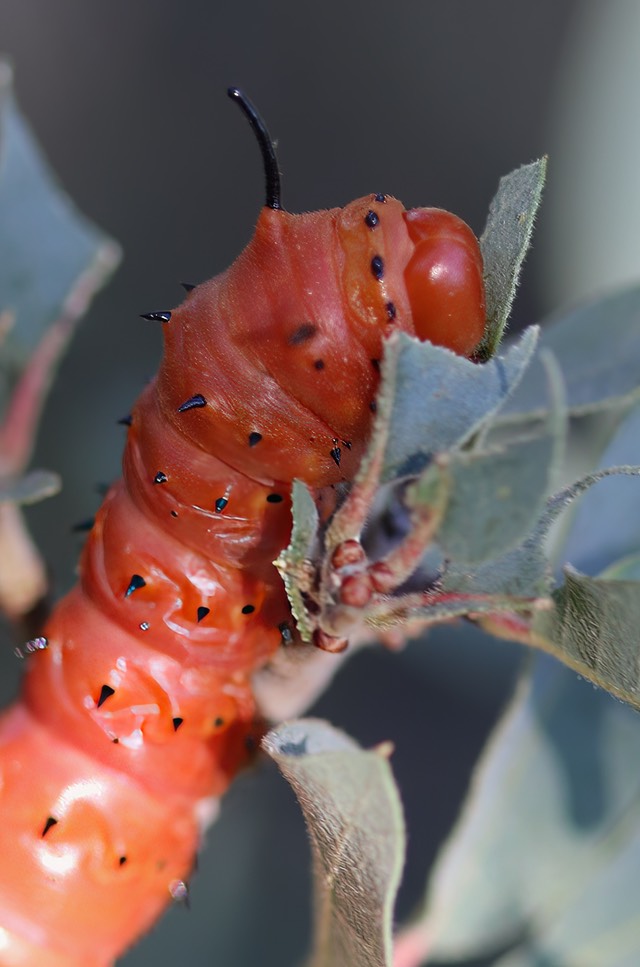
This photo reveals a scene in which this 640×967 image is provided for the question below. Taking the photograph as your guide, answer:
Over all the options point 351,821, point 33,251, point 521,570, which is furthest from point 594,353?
point 33,251

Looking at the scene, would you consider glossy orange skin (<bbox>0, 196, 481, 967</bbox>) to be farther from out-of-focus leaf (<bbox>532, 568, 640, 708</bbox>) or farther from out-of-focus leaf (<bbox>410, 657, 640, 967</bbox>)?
out-of-focus leaf (<bbox>410, 657, 640, 967</bbox>)

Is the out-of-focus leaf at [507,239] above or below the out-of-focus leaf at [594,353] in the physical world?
above

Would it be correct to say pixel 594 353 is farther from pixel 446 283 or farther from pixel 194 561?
pixel 194 561

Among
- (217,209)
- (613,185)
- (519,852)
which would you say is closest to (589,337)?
(519,852)

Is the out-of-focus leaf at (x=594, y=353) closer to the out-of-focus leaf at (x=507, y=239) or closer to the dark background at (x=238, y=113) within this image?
the out-of-focus leaf at (x=507, y=239)

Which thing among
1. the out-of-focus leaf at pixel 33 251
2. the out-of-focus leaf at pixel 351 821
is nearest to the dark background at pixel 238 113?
the out-of-focus leaf at pixel 33 251
